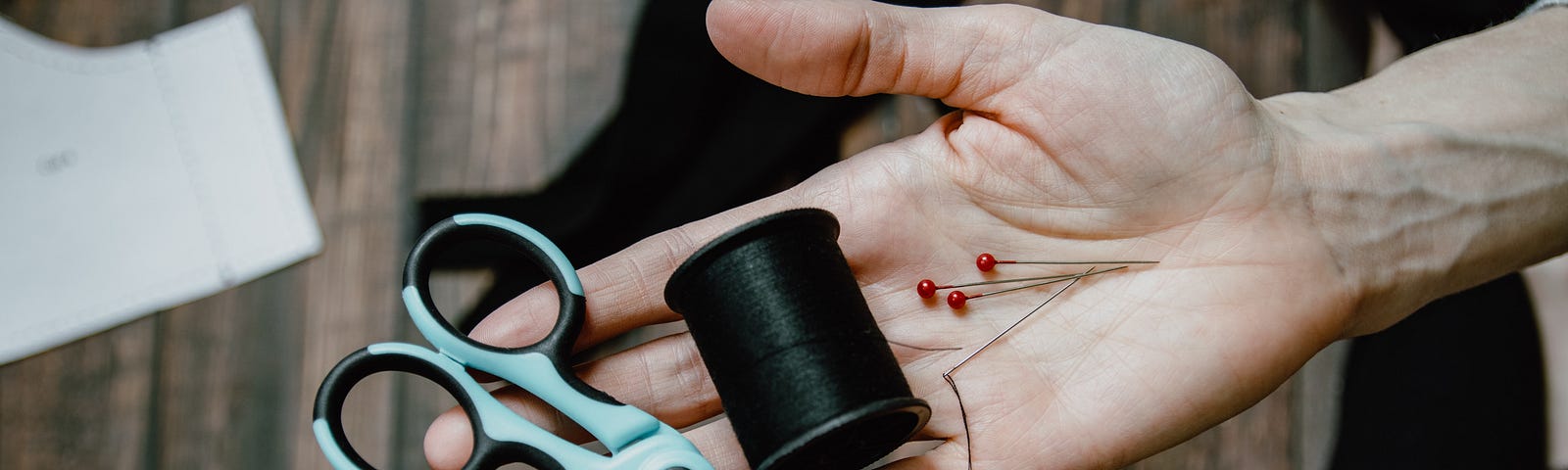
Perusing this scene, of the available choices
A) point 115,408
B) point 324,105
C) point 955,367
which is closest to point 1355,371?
point 955,367

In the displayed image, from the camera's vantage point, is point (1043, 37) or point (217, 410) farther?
point (217, 410)

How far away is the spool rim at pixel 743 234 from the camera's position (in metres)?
1.55

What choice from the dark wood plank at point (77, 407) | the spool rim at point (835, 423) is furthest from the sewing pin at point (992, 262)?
the dark wood plank at point (77, 407)

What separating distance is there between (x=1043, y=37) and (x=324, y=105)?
1574 mm

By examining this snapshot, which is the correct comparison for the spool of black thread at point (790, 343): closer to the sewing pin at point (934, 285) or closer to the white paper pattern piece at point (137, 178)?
the sewing pin at point (934, 285)

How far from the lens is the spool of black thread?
1.51 metres

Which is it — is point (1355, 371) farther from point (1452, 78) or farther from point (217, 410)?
point (217, 410)

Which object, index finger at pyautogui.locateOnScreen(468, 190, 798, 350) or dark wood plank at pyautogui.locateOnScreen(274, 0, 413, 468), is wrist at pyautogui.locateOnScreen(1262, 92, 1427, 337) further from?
dark wood plank at pyautogui.locateOnScreen(274, 0, 413, 468)

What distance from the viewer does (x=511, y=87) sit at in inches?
95.1

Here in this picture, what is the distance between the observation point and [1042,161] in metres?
1.78

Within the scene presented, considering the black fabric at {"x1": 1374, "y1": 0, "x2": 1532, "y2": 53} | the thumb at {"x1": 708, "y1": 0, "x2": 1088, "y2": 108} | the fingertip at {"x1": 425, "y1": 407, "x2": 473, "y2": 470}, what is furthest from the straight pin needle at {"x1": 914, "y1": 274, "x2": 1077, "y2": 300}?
the black fabric at {"x1": 1374, "y1": 0, "x2": 1532, "y2": 53}

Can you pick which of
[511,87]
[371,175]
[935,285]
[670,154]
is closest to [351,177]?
[371,175]

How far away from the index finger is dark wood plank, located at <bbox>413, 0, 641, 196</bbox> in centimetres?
67

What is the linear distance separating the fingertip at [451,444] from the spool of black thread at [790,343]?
39 cm
